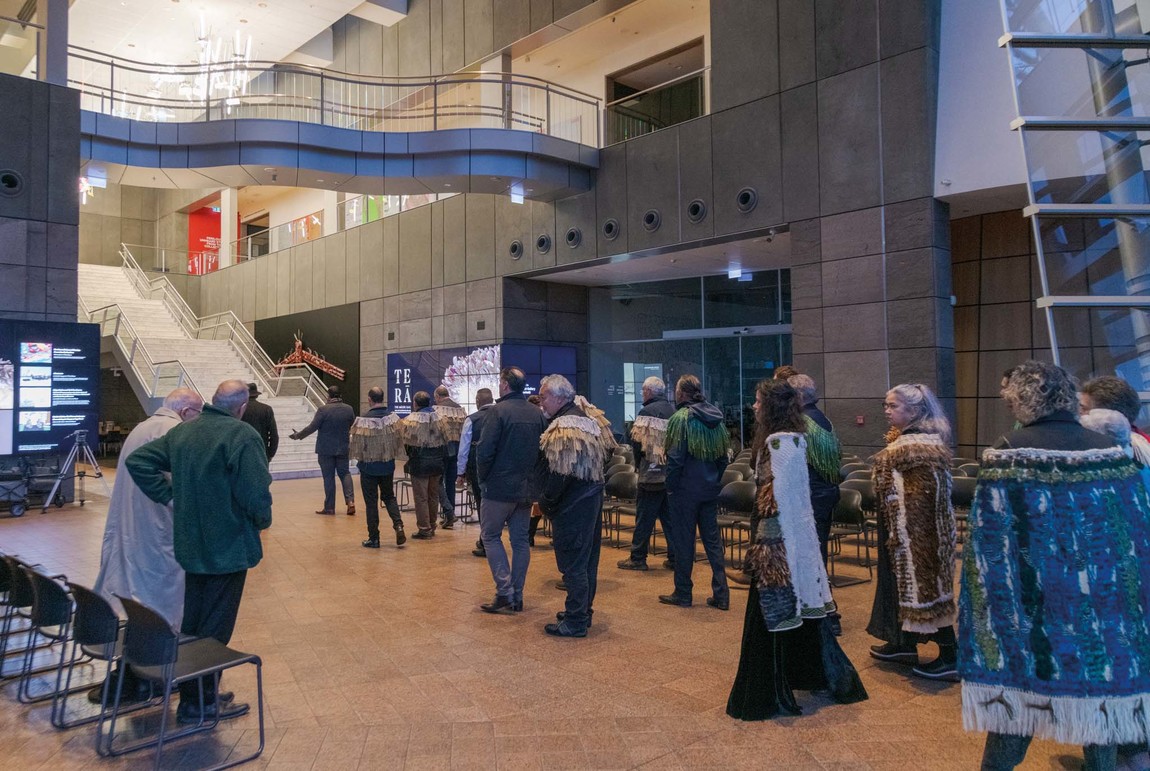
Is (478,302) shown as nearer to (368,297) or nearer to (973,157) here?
(368,297)

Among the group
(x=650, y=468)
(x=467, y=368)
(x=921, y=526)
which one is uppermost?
(x=467, y=368)

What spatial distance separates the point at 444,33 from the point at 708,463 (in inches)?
633

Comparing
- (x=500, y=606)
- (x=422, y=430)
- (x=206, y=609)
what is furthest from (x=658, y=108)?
(x=206, y=609)

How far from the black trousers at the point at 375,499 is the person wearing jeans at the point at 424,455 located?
40 centimetres

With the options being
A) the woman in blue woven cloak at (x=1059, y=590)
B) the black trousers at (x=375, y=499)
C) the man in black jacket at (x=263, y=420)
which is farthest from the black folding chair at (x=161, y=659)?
the man in black jacket at (x=263, y=420)

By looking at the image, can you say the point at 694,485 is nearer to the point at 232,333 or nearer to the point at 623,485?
the point at 623,485

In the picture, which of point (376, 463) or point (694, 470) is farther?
point (376, 463)

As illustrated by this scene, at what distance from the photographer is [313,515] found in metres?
10.9

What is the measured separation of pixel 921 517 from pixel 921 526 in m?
0.05

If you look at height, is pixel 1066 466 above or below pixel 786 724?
above

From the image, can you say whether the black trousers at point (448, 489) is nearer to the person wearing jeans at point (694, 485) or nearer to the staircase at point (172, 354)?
the person wearing jeans at point (694, 485)

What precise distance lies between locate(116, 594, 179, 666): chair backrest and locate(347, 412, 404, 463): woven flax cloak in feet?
16.6

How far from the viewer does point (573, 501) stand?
5293 mm

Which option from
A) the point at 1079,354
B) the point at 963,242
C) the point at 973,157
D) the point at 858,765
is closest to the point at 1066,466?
the point at 858,765
